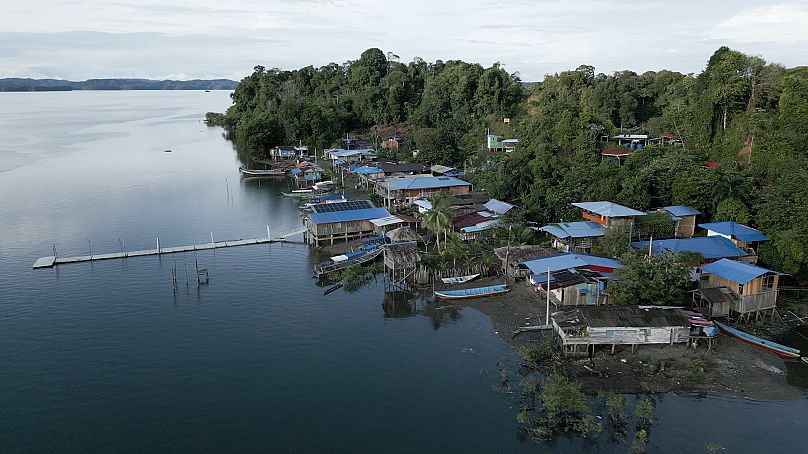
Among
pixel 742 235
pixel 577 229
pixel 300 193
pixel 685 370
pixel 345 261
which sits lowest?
pixel 685 370

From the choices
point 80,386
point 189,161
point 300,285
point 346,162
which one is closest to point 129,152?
point 189,161

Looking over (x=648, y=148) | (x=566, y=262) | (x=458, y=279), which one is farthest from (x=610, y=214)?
(x=648, y=148)

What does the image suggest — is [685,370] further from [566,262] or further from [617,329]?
[566,262]

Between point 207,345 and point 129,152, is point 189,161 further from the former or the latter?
point 207,345

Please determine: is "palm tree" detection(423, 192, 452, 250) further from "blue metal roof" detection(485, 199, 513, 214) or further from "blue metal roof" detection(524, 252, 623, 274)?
"blue metal roof" detection(524, 252, 623, 274)

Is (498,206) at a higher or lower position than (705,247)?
higher

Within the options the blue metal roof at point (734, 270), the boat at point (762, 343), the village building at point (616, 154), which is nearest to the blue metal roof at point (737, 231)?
the blue metal roof at point (734, 270)
